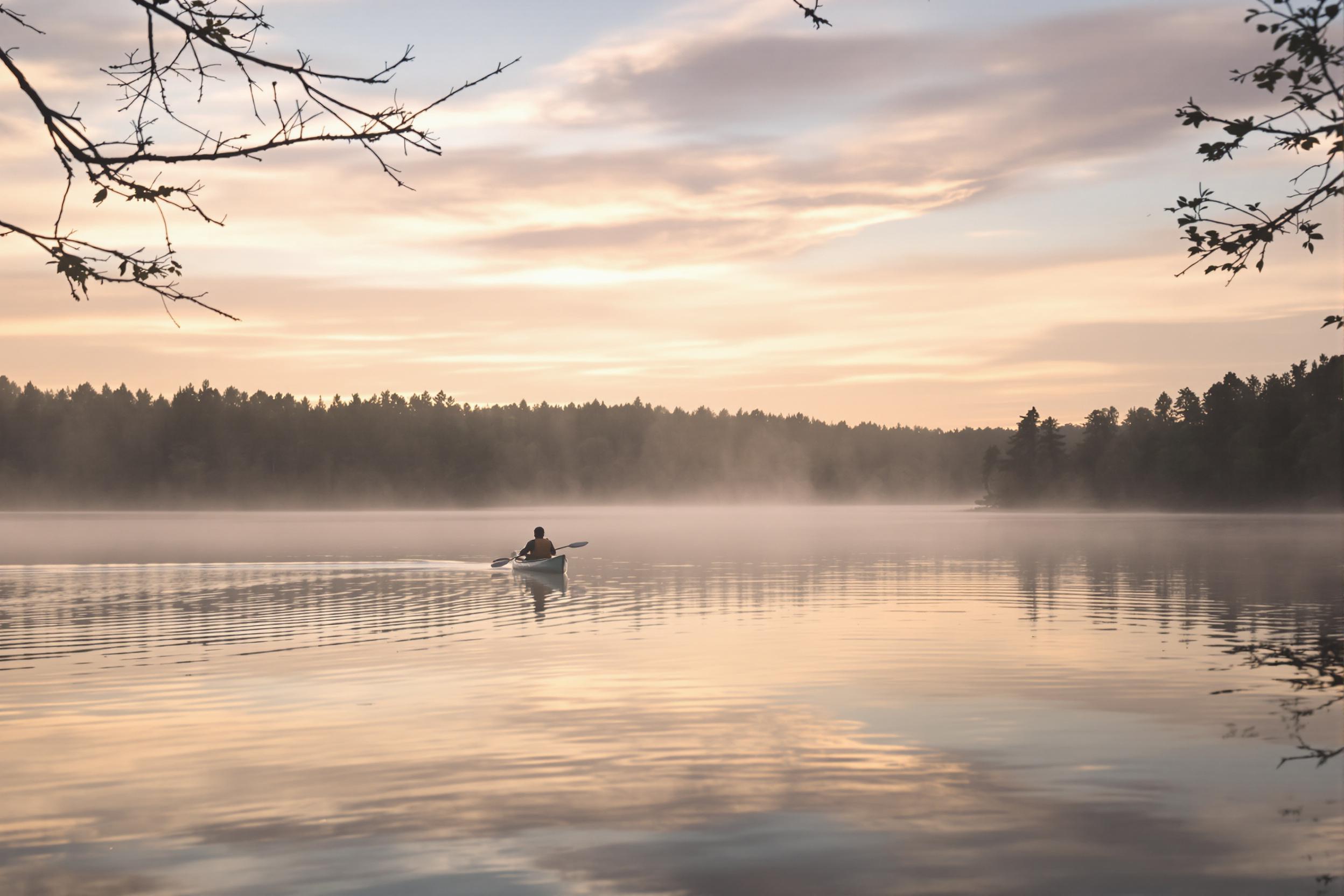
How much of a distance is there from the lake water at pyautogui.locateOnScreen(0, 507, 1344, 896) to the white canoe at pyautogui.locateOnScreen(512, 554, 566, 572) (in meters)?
9.33

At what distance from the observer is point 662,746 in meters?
16.2

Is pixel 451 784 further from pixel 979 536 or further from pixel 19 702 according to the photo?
pixel 979 536

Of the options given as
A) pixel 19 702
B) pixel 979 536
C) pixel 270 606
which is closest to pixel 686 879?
pixel 19 702

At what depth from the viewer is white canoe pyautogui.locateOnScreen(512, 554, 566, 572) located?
49750 mm

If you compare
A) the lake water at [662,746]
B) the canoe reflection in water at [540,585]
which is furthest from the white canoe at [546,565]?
the lake water at [662,746]

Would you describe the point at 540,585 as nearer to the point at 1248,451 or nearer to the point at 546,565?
the point at 546,565

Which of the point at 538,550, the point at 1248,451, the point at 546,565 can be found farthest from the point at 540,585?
the point at 1248,451

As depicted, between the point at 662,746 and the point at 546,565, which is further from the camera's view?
the point at 546,565

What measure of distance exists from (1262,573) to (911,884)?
4386 cm

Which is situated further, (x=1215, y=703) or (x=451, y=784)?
(x=1215, y=703)

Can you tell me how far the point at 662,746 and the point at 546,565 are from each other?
112 ft

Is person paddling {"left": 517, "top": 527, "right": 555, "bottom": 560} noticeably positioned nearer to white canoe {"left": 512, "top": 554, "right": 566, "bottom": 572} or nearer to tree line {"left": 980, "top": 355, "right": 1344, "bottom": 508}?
white canoe {"left": 512, "top": 554, "right": 566, "bottom": 572}

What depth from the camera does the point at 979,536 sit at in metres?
93.8

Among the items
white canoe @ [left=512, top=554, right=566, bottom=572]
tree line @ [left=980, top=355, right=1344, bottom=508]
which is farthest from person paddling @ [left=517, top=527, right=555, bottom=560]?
tree line @ [left=980, top=355, right=1344, bottom=508]
